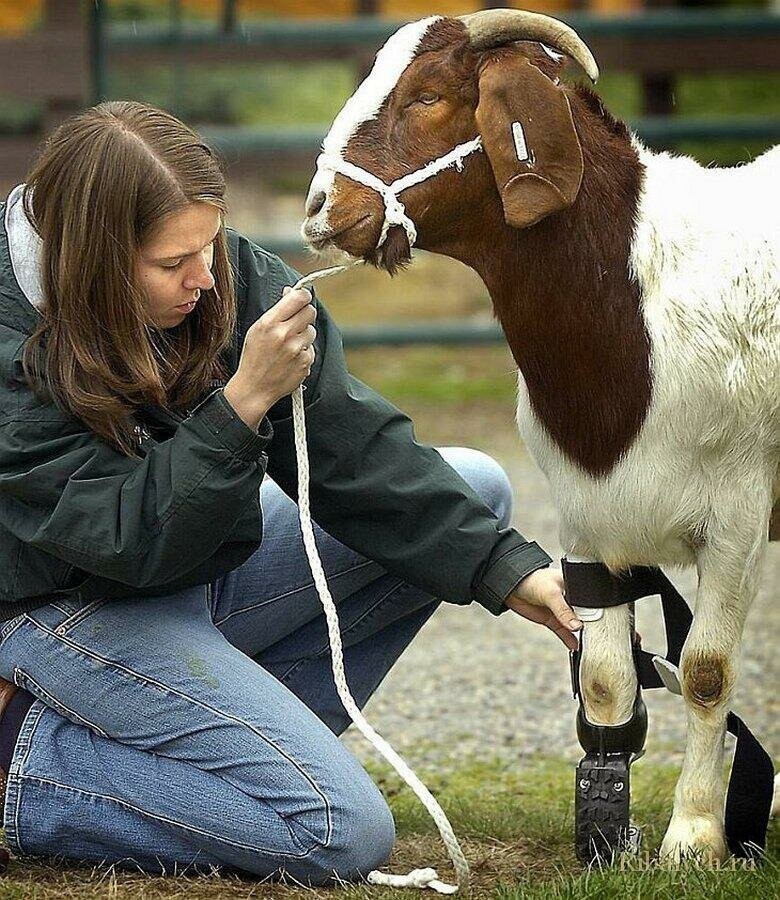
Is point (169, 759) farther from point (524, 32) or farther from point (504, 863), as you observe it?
point (524, 32)

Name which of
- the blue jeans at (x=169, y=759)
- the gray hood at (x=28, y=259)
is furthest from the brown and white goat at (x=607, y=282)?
the blue jeans at (x=169, y=759)

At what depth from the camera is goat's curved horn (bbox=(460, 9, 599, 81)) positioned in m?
2.85

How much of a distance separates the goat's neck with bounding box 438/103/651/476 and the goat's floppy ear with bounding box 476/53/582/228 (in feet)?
0.31

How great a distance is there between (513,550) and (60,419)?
3.19 feet

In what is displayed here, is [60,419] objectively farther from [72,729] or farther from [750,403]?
[750,403]

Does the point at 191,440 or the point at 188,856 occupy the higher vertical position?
the point at 191,440

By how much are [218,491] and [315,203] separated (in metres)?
0.57

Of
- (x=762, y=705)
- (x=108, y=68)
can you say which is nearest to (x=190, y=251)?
(x=762, y=705)

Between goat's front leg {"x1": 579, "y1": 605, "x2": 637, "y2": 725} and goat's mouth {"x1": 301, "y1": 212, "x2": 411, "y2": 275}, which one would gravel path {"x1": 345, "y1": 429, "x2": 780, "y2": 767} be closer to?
goat's front leg {"x1": 579, "y1": 605, "x2": 637, "y2": 725}

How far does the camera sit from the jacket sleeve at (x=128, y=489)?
2.75m

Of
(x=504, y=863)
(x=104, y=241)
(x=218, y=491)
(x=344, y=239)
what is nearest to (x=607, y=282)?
(x=344, y=239)

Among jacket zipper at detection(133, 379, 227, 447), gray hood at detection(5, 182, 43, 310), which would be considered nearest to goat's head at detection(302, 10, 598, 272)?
jacket zipper at detection(133, 379, 227, 447)

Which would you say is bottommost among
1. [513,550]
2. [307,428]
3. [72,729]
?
[72,729]

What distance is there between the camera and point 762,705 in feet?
14.7
